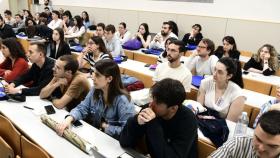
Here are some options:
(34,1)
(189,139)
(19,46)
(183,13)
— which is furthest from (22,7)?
(189,139)

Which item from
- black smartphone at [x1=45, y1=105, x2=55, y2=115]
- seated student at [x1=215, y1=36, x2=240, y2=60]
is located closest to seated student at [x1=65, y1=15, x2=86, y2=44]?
seated student at [x1=215, y1=36, x2=240, y2=60]

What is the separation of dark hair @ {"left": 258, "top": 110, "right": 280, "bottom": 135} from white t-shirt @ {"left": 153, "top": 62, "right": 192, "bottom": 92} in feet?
5.97

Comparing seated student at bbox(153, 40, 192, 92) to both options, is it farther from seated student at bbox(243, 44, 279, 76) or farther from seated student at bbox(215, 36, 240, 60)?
seated student at bbox(215, 36, 240, 60)

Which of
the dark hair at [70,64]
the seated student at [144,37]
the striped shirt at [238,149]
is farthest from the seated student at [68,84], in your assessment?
the seated student at [144,37]

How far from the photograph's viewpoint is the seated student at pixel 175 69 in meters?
3.23

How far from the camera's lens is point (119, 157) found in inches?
70.7

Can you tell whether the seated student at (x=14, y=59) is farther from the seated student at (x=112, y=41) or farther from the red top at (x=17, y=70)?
the seated student at (x=112, y=41)

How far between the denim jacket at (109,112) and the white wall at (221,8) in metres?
4.96

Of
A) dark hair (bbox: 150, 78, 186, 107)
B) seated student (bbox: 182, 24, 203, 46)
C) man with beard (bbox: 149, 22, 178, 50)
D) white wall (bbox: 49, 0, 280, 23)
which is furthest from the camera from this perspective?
seated student (bbox: 182, 24, 203, 46)

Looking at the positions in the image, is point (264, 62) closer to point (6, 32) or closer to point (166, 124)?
point (166, 124)

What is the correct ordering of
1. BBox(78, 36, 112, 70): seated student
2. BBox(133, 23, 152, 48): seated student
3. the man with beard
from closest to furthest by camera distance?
BBox(78, 36, 112, 70): seated student
the man with beard
BBox(133, 23, 152, 48): seated student

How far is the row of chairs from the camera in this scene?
181 centimetres

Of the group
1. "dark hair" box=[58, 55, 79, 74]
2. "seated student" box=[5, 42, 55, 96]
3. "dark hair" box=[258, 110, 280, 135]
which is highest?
"dark hair" box=[258, 110, 280, 135]

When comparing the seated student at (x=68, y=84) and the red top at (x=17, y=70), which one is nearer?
the seated student at (x=68, y=84)
